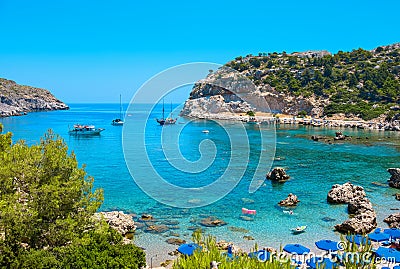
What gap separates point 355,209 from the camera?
79.9 ft

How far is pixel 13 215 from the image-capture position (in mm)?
12219

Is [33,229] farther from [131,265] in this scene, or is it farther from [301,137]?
[301,137]

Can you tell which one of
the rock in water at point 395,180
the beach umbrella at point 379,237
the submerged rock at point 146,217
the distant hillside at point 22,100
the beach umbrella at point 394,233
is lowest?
the submerged rock at point 146,217

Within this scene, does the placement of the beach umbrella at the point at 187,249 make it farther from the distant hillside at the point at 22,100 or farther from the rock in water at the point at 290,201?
the distant hillside at the point at 22,100

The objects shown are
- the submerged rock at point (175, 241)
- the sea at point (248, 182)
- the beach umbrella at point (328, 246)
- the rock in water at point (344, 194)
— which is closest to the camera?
the beach umbrella at point (328, 246)

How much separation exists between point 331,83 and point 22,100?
4722 inches

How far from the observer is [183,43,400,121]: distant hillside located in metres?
91.9

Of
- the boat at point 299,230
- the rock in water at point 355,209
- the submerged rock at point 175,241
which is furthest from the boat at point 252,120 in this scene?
the submerged rock at point 175,241

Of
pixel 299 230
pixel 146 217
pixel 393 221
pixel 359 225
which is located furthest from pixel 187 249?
pixel 393 221

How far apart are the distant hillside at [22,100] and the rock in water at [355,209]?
394ft

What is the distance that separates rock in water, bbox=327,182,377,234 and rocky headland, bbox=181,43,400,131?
182ft

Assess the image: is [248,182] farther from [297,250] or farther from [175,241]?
[297,250]

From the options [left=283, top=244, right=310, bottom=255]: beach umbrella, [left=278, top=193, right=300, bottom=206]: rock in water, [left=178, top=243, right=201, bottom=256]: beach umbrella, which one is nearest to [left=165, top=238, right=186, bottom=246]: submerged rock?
[left=178, top=243, right=201, bottom=256]: beach umbrella

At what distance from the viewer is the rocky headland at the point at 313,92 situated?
88375mm
